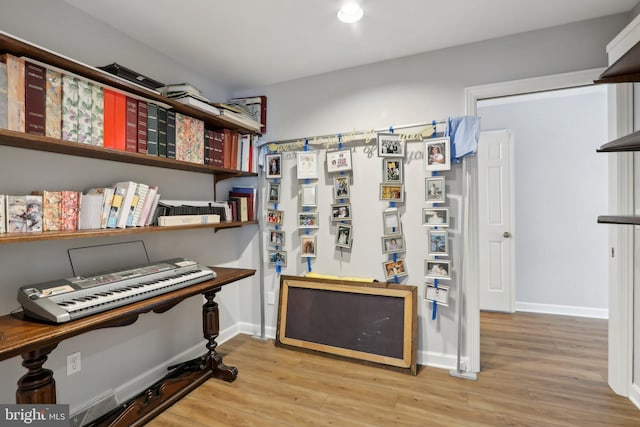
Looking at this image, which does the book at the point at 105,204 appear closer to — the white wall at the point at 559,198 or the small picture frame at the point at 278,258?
the small picture frame at the point at 278,258

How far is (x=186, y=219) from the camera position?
2096 millimetres

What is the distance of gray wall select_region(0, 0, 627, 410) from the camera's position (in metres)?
1.55

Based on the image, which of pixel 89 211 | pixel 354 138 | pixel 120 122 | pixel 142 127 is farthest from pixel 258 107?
pixel 89 211

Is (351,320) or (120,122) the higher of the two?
(120,122)

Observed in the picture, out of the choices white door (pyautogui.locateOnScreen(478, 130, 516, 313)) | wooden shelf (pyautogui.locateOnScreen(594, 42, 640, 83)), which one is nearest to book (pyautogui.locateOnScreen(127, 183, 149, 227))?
wooden shelf (pyautogui.locateOnScreen(594, 42, 640, 83))

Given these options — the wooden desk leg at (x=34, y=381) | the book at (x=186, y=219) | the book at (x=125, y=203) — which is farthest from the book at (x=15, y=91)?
the wooden desk leg at (x=34, y=381)

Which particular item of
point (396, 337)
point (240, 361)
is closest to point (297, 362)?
point (240, 361)

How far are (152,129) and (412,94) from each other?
1875mm

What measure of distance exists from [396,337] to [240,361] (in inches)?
49.1

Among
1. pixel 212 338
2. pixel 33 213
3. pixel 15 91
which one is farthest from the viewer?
pixel 212 338

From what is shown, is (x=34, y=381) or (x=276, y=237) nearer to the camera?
(x=34, y=381)

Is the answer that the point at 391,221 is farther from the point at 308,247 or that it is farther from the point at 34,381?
the point at 34,381

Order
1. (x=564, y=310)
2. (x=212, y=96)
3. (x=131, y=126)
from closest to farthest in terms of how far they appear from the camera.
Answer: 1. (x=131, y=126)
2. (x=212, y=96)
3. (x=564, y=310)

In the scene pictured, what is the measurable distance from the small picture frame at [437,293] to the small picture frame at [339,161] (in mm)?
1124
